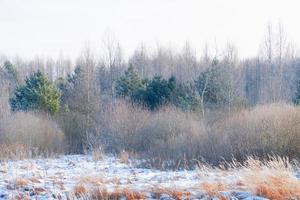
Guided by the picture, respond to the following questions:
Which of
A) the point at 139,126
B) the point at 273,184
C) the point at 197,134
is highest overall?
the point at 139,126

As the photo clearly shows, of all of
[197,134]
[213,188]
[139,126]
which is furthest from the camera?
[139,126]

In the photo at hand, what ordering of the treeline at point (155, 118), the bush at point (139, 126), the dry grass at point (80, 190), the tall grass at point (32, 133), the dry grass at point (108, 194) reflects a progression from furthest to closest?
the bush at point (139, 126) → the tall grass at point (32, 133) → the treeline at point (155, 118) → the dry grass at point (80, 190) → the dry grass at point (108, 194)

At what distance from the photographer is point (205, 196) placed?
8391 millimetres

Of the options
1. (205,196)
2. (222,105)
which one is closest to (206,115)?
(222,105)

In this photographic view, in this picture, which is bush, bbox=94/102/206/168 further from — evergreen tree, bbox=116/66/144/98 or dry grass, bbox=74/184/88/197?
dry grass, bbox=74/184/88/197

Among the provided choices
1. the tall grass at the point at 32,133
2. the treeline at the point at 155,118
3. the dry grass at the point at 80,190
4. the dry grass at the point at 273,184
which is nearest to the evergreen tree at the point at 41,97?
the treeline at the point at 155,118

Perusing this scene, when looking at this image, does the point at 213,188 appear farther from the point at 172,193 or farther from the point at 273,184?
the point at 273,184

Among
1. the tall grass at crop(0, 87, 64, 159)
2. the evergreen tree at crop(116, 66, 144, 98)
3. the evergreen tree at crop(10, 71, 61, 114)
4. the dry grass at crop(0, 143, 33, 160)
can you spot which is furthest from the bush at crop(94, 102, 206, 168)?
the evergreen tree at crop(116, 66, 144, 98)

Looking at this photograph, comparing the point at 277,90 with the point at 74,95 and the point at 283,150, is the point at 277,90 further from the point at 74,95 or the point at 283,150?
the point at 283,150

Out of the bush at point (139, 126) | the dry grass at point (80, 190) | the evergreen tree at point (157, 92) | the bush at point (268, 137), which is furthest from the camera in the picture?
the evergreen tree at point (157, 92)

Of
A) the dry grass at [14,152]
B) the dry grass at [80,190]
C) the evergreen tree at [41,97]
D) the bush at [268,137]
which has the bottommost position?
the dry grass at [14,152]

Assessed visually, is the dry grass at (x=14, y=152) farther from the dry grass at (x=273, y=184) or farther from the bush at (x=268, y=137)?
the dry grass at (x=273, y=184)

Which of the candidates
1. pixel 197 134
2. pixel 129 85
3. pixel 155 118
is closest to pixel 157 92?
pixel 129 85

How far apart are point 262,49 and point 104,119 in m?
29.2
